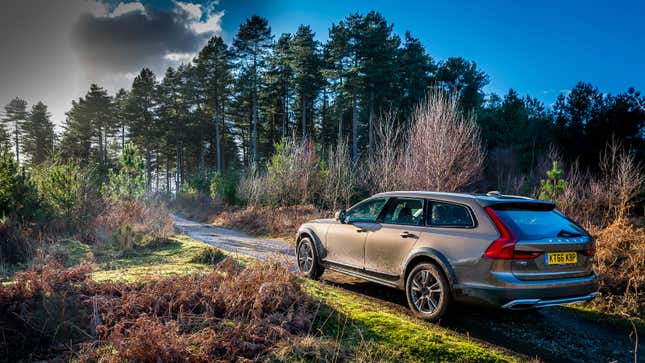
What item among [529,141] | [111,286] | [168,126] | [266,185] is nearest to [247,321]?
[111,286]

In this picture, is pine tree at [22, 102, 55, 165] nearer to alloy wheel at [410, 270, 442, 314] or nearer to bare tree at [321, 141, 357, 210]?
bare tree at [321, 141, 357, 210]

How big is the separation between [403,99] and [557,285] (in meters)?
35.2

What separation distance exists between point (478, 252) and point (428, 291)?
954 mm

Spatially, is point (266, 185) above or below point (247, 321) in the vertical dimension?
above

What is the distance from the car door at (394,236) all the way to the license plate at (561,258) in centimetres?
161

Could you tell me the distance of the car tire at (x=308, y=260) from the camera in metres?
7.53

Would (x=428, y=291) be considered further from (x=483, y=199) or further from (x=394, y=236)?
(x=483, y=199)

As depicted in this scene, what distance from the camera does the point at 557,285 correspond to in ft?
15.6

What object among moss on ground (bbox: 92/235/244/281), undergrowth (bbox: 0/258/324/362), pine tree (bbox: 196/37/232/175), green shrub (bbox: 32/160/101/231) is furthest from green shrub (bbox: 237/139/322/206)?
pine tree (bbox: 196/37/232/175)

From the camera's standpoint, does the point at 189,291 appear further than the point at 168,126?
No

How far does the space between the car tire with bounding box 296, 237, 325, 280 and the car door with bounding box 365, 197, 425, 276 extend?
1456 millimetres

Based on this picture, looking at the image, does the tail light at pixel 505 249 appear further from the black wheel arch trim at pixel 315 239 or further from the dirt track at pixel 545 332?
the black wheel arch trim at pixel 315 239

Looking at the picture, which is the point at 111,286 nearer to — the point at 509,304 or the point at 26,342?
the point at 26,342

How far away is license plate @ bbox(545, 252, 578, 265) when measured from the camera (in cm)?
472
